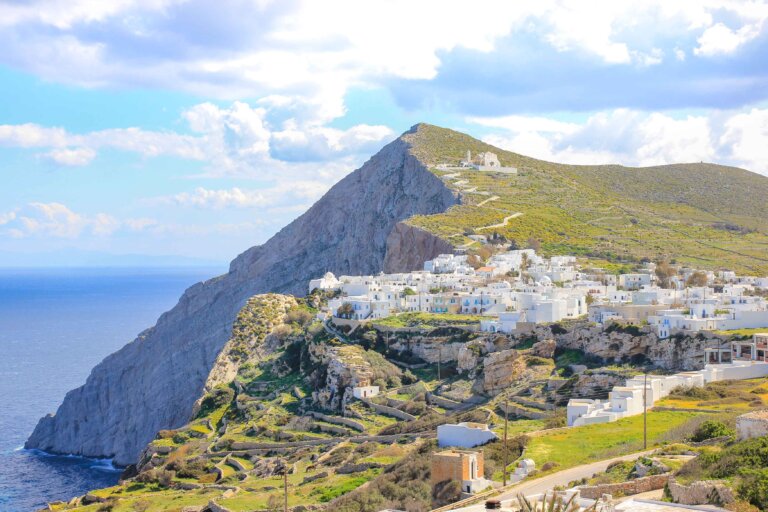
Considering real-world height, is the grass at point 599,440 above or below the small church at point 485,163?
below

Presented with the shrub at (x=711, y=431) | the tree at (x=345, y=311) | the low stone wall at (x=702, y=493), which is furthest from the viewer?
the tree at (x=345, y=311)

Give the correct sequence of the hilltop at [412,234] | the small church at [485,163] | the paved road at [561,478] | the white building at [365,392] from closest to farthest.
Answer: the paved road at [561,478], the white building at [365,392], the hilltop at [412,234], the small church at [485,163]

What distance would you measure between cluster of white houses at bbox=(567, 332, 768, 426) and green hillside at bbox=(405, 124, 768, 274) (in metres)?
40.7

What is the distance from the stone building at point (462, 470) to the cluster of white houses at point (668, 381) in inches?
338

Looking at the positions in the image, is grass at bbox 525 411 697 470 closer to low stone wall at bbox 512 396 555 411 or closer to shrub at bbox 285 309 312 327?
low stone wall at bbox 512 396 555 411

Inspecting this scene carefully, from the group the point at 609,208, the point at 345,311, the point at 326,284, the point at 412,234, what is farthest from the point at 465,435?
the point at 609,208

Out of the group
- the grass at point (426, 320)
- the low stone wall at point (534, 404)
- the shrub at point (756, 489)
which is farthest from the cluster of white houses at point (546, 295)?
the shrub at point (756, 489)

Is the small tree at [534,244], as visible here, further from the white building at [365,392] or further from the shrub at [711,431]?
the shrub at [711,431]

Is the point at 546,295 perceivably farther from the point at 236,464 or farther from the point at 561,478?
the point at 561,478

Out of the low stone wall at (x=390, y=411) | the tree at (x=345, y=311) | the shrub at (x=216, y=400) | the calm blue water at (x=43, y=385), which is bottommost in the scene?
the calm blue water at (x=43, y=385)

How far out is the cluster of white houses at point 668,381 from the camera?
1554 inches

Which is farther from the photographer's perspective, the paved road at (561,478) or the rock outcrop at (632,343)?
the rock outcrop at (632,343)

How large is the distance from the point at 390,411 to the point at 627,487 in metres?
31.2

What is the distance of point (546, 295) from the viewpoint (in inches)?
2373
